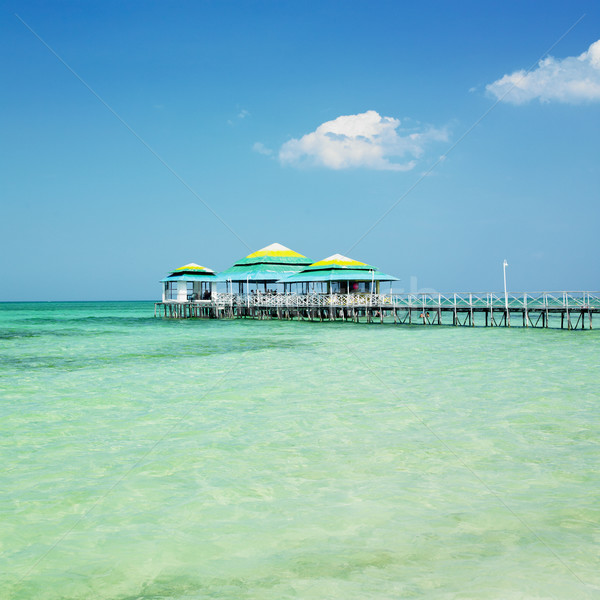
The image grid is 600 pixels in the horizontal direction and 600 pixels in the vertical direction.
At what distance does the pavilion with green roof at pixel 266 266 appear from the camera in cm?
3281

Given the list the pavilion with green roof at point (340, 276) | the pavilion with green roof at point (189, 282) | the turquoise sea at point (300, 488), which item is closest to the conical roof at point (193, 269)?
the pavilion with green roof at point (189, 282)

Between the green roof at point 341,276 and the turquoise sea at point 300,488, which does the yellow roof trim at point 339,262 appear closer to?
the green roof at point 341,276

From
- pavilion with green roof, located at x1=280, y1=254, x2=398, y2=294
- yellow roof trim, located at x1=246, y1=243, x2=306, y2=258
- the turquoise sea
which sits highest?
yellow roof trim, located at x1=246, y1=243, x2=306, y2=258

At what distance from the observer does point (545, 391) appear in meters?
10.5

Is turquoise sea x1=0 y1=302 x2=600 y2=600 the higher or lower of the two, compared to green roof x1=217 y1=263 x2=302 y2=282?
lower

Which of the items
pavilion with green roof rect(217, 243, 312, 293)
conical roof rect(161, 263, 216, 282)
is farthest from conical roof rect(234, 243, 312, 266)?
conical roof rect(161, 263, 216, 282)

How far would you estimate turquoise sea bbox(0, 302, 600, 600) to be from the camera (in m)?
3.81

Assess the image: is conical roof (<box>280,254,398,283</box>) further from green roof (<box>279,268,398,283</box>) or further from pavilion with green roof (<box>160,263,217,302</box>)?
pavilion with green roof (<box>160,263,217,302</box>)

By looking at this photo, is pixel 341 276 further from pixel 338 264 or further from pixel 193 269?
pixel 193 269

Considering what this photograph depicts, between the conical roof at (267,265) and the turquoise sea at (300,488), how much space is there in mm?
20836

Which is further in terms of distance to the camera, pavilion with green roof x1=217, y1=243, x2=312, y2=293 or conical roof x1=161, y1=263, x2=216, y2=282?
conical roof x1=161, y1=263, x2=216, y2=282

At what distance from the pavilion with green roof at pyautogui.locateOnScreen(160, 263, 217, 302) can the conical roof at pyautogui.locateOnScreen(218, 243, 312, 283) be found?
141 cm

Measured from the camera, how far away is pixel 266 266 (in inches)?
1335

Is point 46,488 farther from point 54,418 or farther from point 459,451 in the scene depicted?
point 459,451
